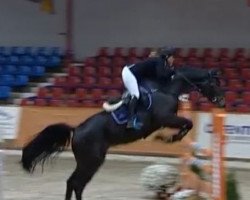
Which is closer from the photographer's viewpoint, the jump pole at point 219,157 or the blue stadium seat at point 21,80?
the jump pole at point 219,157

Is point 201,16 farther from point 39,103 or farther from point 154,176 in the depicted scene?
point 154,176

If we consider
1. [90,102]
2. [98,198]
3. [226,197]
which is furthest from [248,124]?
[226,197]

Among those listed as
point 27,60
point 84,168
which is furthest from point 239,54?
point 84,168

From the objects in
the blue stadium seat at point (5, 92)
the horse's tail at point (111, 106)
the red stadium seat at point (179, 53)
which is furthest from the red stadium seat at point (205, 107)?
the horse's tail at point (111, 106)

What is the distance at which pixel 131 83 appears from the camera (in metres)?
10.5

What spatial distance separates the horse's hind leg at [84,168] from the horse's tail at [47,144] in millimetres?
364

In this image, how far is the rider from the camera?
33.5ft

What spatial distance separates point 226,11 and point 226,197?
13.1m

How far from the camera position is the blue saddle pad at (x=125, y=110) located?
10.0m

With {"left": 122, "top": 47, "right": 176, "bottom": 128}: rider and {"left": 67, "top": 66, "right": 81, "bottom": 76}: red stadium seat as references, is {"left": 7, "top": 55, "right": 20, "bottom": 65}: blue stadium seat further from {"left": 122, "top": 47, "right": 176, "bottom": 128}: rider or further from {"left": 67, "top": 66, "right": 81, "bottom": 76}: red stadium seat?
{"left": 122, "top": 47, "right": 176, "bottom": 128}: rider

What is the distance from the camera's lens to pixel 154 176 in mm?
10664

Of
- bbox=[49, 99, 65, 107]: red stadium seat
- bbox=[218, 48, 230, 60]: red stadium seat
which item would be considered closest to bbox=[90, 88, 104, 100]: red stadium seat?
bbox=[49, 99, 65, 107]: red stadium seat

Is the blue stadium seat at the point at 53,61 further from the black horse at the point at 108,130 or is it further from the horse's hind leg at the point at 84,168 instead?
the horse's hind leg at the point at 84,168

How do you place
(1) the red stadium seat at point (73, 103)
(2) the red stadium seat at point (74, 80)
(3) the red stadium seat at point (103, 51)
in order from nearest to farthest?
(1) the red stadium seat at point (73, 103), (2) the red stadium seat at point (74, 80), (3) the red stadium seat at point (103, 51)
